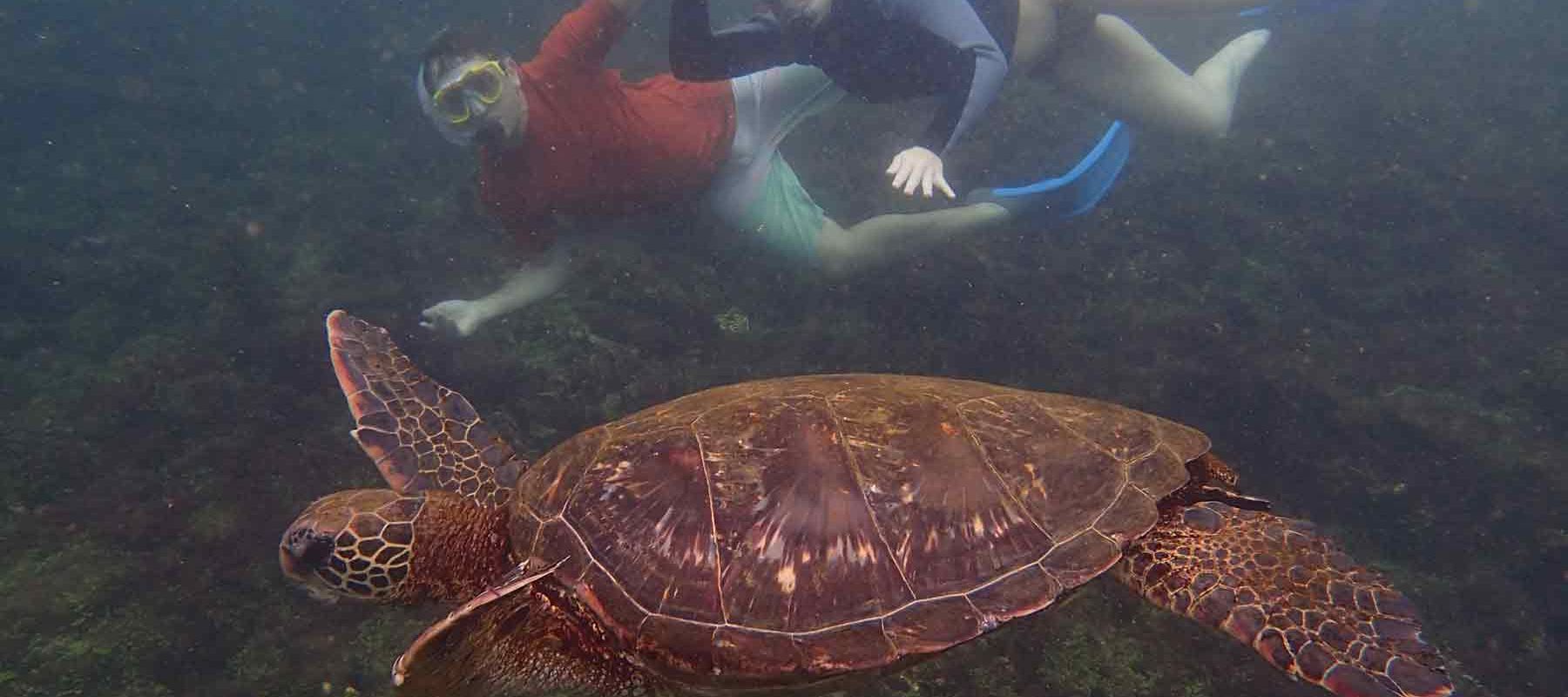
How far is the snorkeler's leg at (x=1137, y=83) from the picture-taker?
616 centimetres

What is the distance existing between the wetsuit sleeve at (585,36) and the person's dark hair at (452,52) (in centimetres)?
42

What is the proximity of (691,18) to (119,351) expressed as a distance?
5.39 m

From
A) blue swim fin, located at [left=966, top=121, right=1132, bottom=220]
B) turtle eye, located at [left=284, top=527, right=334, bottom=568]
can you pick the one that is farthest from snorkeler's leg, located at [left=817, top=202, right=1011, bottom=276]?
turtle eye, located at [left=284, top=527, right=334, bottom=568]

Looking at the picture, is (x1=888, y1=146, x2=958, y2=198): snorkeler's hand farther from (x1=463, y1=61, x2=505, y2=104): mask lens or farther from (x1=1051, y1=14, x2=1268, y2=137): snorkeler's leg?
(x1=1051, y1=14, x2=1268, y2=137): snorkeler's leg

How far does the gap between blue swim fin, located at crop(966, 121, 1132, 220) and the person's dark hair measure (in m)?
4.21

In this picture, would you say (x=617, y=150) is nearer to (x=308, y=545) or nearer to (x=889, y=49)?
(x=889, y=49)

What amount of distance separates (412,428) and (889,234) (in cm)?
434

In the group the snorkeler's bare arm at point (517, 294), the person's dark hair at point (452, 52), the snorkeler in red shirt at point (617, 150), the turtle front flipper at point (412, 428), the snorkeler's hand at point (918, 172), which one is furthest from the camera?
the snorkeler's bare arm at point (517, 294)

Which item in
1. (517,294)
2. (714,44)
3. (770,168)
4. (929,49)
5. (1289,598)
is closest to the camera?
(1289,598)

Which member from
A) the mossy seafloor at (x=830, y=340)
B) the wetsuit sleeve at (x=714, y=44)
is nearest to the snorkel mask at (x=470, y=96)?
the wetsuit sleeve at (x=714, y=44)

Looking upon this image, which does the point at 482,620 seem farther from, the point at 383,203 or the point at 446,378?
the point at 383,203

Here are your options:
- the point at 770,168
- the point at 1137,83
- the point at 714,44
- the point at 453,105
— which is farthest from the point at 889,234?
the point at 453,105

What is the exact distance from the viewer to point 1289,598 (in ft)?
6.87

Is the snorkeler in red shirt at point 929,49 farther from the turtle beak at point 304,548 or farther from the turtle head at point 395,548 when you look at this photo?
the turtle beak at point 304,548
